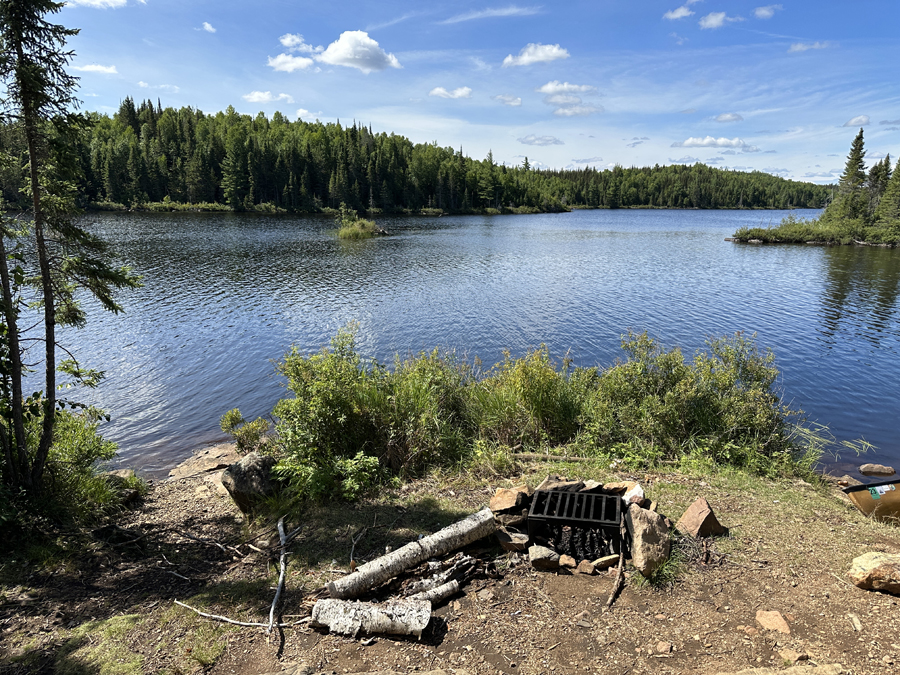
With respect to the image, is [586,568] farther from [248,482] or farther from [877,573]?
[248,482]

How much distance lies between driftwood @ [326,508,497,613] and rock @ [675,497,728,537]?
8.48 feet

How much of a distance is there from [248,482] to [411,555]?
3.40 m

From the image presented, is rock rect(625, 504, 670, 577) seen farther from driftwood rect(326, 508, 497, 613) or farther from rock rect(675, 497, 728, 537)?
driftwood rect(326, 508, 497, 613)

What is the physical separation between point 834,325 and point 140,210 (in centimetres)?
10873

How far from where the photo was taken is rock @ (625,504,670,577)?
562cm

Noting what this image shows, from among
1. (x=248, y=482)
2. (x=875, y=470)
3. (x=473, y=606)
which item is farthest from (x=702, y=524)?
(x=875, y=470)

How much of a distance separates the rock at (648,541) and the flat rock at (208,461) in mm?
8973

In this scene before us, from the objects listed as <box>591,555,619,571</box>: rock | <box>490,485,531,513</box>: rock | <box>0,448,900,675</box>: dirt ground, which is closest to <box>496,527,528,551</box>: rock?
<box>0,448,900,675</box>: dirt ground

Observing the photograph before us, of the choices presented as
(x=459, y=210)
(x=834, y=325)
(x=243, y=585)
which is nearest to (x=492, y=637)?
(x=243, y=585)

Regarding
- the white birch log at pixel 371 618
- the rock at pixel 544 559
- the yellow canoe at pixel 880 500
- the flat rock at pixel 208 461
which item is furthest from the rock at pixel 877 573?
the flat rock at pixel 208 461

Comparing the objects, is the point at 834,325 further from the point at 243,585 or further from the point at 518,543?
the point at 243,585

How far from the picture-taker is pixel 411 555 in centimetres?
586

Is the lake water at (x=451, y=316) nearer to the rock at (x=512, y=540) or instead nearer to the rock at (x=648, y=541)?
the rock at (x=648, y=541)

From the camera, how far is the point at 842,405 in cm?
1590
